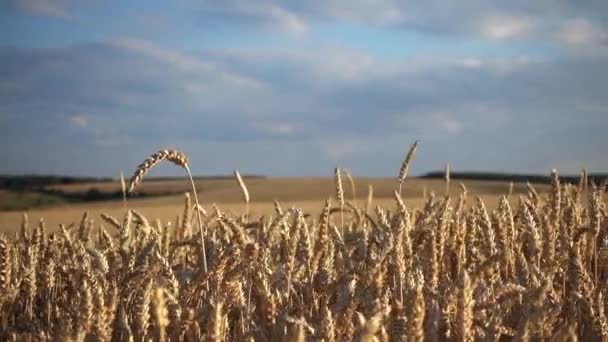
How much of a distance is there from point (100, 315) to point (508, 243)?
2.40 m

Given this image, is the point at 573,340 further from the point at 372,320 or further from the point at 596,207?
the point at 596,207

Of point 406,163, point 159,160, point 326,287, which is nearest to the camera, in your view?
point 159,160

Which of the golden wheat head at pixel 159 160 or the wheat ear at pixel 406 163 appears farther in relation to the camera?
the wheat ear at pixel 406 163

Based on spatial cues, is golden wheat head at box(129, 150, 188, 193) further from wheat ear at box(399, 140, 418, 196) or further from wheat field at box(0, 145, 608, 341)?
wheat ear at box(399, 140, 418, 196)

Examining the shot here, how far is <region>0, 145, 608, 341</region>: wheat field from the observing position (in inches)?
77.2

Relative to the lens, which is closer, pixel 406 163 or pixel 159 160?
pixel 159 160

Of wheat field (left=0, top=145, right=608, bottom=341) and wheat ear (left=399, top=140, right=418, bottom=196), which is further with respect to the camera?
wheat ear (left=399, top=140, right=418, bottom=196)

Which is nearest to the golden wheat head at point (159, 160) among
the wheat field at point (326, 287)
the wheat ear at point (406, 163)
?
the wheat field at point (326, 287)

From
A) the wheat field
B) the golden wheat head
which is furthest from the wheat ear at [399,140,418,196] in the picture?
the golden wheat head

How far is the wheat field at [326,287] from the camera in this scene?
196 centimetres

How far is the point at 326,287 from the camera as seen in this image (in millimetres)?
3010

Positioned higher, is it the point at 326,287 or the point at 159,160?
the point at 159,160

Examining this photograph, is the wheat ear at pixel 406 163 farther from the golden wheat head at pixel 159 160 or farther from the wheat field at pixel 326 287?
the golden wheat head at pixel 159 160

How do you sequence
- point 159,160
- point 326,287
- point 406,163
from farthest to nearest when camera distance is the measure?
point 406,163, point 326,287, point 159,160
